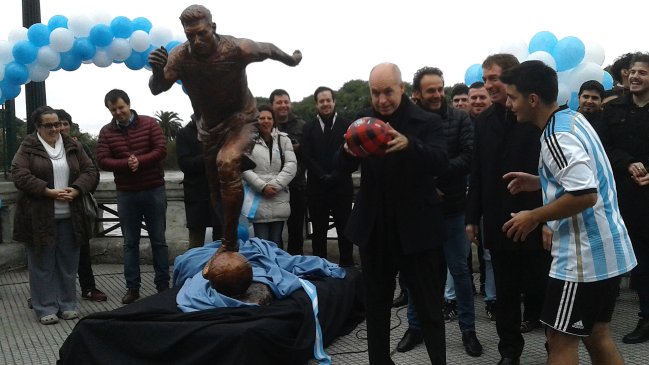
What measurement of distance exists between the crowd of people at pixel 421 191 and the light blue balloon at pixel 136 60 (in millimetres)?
1067

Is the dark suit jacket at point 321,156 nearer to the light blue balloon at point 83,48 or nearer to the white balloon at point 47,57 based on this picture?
the light blue balloon at point 83,48

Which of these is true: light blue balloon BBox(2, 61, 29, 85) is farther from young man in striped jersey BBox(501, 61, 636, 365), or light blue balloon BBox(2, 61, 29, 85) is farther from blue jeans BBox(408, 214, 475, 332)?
young man in striped jersey BBox(501, 61, 636, 365)

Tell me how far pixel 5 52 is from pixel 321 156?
12.0 feet

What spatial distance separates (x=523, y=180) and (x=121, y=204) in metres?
4.34

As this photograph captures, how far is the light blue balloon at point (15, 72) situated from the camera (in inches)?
281

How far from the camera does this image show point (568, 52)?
662 centimetres

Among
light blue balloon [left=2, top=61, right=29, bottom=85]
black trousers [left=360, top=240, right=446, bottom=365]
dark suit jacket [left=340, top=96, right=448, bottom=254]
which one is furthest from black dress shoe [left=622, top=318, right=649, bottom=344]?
light blue balloon [left=2, top=61, right=29, bottom=85]

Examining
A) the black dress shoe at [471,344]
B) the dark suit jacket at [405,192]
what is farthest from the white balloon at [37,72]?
the black dress shoe at [471,344]

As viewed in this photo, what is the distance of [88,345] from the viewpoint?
4.30 m

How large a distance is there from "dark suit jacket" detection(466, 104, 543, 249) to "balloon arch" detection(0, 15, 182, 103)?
13.7 ft

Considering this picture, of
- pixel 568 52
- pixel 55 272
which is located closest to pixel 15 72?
pixel 55 272

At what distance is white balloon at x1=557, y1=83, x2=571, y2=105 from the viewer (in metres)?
6.59

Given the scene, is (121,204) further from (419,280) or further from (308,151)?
(419,280)

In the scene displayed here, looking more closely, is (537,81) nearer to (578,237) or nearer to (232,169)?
(578,237)
